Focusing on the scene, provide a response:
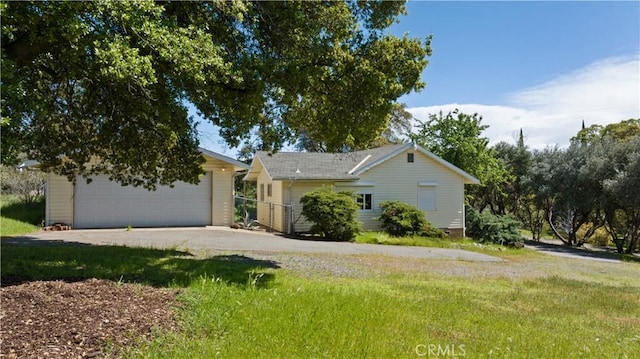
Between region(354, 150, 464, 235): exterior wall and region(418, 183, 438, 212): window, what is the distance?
0.18 metres

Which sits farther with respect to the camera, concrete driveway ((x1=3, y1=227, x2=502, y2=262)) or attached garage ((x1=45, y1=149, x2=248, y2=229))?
attached garage ((x1=45, y1=149, x2=248, y2=229))

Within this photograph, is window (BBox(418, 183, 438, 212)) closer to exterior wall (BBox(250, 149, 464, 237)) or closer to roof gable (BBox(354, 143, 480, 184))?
exterior wall (BBox(250, 149, 464, 237))

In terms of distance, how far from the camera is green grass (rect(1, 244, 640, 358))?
430 cm

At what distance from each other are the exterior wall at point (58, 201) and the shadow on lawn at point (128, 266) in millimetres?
8036

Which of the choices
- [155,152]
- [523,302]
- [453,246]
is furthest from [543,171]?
[155,152]

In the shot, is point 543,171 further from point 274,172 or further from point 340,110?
point 340,110

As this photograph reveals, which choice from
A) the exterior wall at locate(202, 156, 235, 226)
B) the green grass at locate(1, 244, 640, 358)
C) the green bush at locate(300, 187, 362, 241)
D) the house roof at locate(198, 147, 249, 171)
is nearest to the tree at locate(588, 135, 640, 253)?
the green bush at locate(300, 187, 362, 241)

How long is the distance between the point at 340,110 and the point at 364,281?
3593 millimetres

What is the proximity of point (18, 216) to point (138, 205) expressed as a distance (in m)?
5.03

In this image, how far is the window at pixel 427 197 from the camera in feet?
74.4

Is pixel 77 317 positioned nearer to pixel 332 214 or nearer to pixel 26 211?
pixel 332 214

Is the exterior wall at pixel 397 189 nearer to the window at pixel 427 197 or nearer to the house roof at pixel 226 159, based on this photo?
the window at pixel 427 197

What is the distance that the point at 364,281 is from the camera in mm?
8227

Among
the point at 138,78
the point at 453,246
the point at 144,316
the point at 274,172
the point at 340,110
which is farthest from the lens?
the point at 274,172
